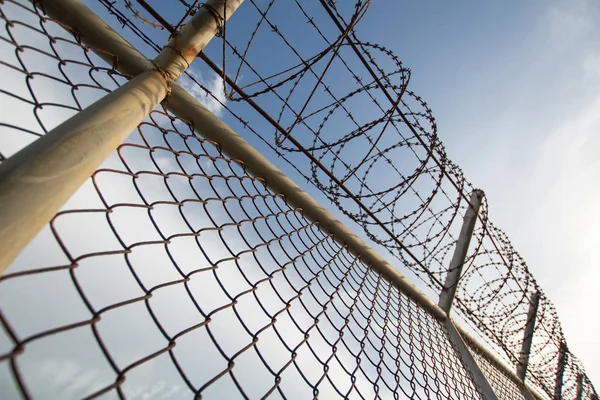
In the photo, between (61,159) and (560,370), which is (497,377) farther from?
(61,159)

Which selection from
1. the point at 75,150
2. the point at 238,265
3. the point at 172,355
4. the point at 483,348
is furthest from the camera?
the point at 483,348

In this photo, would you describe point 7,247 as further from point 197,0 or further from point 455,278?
point 455,278

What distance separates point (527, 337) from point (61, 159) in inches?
226

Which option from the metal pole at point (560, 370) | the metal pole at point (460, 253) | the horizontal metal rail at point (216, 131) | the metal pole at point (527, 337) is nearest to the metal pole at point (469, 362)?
the metal pole at point (460, 253)

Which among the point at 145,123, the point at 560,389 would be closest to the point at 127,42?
the point at 145,123

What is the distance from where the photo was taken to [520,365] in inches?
174

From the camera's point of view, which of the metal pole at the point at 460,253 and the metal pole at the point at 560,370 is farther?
the metal pole at the point at 560,370

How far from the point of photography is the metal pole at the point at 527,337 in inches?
172

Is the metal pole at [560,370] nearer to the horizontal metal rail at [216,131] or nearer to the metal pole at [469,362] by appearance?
the metal pole at [469,362]

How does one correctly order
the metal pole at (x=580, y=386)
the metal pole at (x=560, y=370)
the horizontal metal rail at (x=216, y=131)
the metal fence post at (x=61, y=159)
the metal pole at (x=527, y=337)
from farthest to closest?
the metal pole at (x=580, y=386) < the metal pole at (x=560, y=370) < the metal pole at (x=527, y=337) < the horizontal metal rail at (x=216, y=131) < the metal fence post at (x=61, y=159)

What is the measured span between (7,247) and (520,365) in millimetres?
5465

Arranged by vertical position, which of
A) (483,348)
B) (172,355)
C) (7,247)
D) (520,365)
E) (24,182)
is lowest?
(520,365)

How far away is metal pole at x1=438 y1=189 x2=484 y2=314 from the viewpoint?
10.7 feet

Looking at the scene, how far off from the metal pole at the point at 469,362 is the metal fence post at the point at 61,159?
9.38 ft
